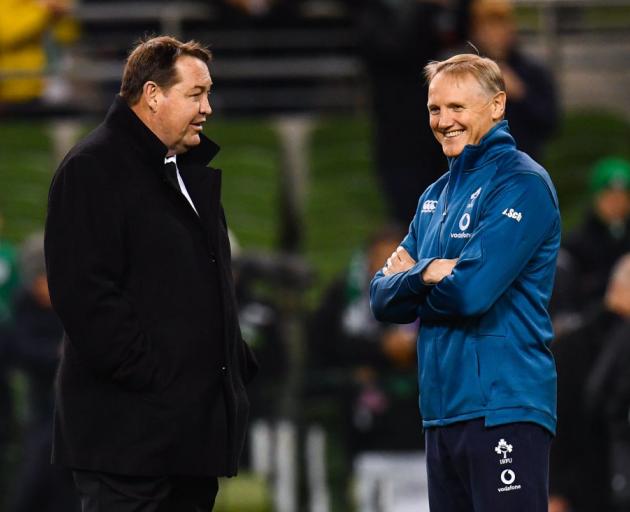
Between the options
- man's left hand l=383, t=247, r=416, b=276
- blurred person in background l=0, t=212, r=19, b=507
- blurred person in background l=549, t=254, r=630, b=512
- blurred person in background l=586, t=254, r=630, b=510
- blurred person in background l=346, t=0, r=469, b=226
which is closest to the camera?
man's left hand l=383, t=247, r=416, b=276

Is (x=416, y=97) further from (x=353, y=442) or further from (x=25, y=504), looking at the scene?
(x=25, y=504)

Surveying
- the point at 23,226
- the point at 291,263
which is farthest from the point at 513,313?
the point at 23,226

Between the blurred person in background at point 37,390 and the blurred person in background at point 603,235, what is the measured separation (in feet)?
10.3

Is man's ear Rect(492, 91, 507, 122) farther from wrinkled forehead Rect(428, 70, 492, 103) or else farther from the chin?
the chin

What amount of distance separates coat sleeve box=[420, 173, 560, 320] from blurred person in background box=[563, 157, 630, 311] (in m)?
5.31

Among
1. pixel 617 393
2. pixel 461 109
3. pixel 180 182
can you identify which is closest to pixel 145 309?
pixel 180 182

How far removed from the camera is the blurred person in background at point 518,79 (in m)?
9.85

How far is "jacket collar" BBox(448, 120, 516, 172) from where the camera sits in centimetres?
474

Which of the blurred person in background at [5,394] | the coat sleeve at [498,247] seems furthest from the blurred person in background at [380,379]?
the coat sleeve at [498,247]

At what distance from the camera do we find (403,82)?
418 inches

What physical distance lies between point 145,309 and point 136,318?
6 cm

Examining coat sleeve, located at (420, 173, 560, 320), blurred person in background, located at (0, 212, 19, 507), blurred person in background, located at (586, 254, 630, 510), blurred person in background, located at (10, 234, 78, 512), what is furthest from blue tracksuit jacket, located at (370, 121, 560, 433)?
blurred person in background, located at (0, 212, 19, 507)

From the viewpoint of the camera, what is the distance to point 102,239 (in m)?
4.74

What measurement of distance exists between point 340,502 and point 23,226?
3.58 m
